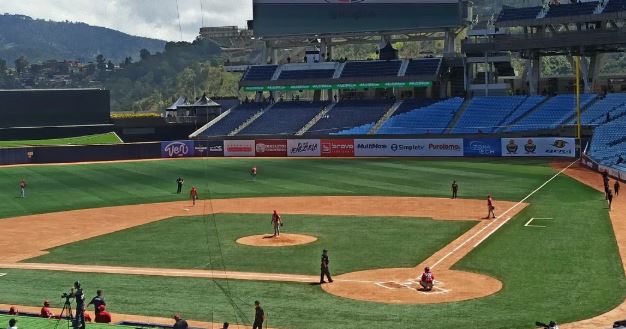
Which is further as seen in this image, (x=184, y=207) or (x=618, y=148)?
(x=618, y=148)

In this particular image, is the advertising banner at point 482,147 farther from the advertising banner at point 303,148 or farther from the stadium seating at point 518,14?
the stadium seating at point 518,14

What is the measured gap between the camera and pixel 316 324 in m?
23.5

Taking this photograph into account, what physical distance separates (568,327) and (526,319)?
123 centimetres

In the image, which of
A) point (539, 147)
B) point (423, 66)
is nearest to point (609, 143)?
point (539, 147)

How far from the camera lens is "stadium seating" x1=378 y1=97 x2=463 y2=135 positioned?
281 ft

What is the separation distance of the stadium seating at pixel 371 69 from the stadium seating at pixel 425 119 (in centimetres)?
849

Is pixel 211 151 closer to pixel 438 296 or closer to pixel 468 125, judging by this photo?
pixel 468 125

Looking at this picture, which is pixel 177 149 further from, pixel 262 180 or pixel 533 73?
pixel 533 73

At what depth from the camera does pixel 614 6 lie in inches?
3182

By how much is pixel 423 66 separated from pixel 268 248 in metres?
63.7

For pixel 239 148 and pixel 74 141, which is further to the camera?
pixel 74 141

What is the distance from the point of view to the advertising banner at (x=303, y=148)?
8494cm

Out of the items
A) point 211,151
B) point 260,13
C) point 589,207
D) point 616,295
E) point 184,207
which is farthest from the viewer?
point 260,13

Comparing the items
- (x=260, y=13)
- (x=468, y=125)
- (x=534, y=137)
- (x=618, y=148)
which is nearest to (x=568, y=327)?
(x=618, y=148)
